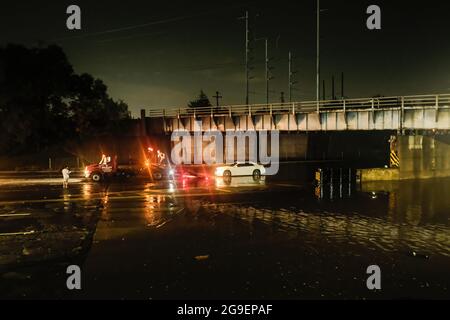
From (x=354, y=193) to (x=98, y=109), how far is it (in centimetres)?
3758

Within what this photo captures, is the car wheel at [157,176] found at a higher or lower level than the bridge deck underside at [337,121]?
lower

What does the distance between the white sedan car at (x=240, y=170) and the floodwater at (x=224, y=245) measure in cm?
1144

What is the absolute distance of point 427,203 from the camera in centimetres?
2370

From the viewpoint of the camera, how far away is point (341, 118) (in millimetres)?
34344

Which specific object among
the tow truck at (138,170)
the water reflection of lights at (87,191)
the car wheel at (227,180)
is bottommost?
the car wheel at (227,180)

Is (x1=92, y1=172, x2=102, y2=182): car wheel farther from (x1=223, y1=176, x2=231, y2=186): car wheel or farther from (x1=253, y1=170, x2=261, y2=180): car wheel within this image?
(x1=253, y1=170, x2=261, y2=180): car wheel

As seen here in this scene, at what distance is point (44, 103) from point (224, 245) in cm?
4737

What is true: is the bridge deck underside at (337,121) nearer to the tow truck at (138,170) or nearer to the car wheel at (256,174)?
the car wheel at (256,174)

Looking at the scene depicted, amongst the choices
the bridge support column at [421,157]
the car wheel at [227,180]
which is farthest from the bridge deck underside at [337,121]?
the car wheel at [227,180]

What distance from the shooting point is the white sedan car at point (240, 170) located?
37.1 m

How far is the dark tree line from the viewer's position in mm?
51484

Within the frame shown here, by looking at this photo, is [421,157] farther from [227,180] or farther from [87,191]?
[87,191]

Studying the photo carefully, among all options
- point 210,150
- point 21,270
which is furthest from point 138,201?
point 210,150
